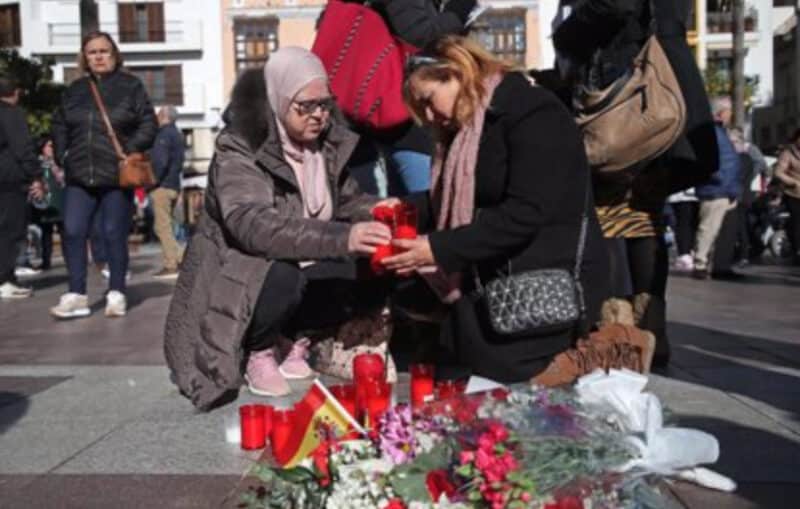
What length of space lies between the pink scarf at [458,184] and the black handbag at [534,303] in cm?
22

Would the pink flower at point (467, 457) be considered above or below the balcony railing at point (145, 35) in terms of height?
below

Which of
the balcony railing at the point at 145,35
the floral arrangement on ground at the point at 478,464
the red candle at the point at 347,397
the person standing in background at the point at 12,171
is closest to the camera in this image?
the floral arrangement on ground at the point at 478,464

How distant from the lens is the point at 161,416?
154 inches

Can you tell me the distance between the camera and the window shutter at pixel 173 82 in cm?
4688

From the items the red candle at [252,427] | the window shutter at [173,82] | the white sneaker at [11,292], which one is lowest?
the white sneaker at [11,292]

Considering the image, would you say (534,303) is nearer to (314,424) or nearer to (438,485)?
(314,424)

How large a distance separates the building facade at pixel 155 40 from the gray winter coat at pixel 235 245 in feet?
139

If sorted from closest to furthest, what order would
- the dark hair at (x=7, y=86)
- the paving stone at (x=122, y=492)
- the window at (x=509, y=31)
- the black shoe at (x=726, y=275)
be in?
the paving stone at (x=122, y=492), the dark hair at (x=7, y=86), the black shoe at (x=726, y=275), the window at (x=509, y=31)

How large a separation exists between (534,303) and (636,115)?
1076mm

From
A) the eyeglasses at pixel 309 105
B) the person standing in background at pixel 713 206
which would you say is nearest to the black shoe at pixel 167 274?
the person standing in background at pixel 713 206

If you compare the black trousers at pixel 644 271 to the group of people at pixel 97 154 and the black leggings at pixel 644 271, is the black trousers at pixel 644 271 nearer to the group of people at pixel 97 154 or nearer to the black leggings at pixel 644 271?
the black leggings at pixel 644 271

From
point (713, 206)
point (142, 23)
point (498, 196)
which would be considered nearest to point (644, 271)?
point (498, 196)

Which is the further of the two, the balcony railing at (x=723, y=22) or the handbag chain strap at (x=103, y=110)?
the balcony railing at (x=723, y=22)

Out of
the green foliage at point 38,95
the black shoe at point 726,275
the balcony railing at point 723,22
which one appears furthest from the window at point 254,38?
the black shoe at point 726,275
